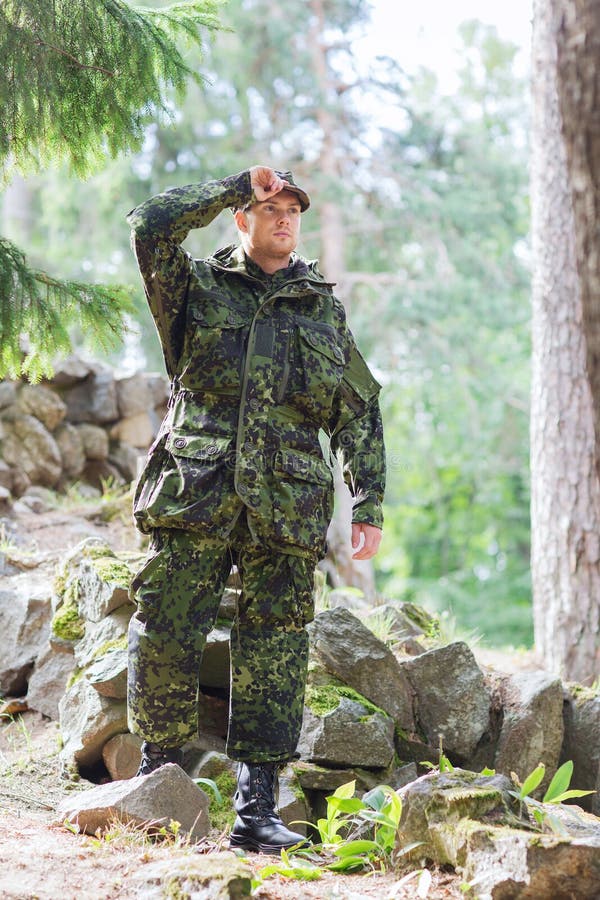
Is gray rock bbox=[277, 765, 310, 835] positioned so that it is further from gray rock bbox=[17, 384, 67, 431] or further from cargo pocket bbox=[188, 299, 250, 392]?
gray rock bbox=[17, 384, 67, 431]

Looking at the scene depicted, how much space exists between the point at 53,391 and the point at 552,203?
14.5 ft

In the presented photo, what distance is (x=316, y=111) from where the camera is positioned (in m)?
12.8

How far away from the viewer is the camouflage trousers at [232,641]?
10.3 ft

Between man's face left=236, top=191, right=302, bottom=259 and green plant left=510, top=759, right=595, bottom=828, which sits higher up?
man's face left=236, top=191, right=302, bottom=259

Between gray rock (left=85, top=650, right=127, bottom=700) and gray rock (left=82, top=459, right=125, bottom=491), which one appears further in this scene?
gray rock (left=82, top=459, right=125, bottom=491)

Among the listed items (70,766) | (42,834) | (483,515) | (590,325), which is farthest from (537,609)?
(483,515)

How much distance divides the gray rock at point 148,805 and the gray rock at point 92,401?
5.42 m

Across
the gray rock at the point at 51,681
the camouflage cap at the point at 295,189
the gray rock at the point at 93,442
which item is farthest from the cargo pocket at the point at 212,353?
the gray rock at the point at 93,442

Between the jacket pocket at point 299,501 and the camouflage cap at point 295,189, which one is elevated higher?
the camouflage cap at point 295,189

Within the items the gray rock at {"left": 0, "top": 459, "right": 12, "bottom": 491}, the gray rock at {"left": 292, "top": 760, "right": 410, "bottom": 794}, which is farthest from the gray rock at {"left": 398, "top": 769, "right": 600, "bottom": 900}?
the gray rock at {"left": 0, "top": 459, "right": 12, "bottom": 491}

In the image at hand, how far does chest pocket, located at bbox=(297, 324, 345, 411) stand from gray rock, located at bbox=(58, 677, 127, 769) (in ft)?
5.04

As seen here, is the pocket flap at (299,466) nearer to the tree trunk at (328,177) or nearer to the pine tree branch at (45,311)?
the pine tree branch at (45,311)

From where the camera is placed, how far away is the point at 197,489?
3.10 meters

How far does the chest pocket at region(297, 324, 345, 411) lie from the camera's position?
333 cm
